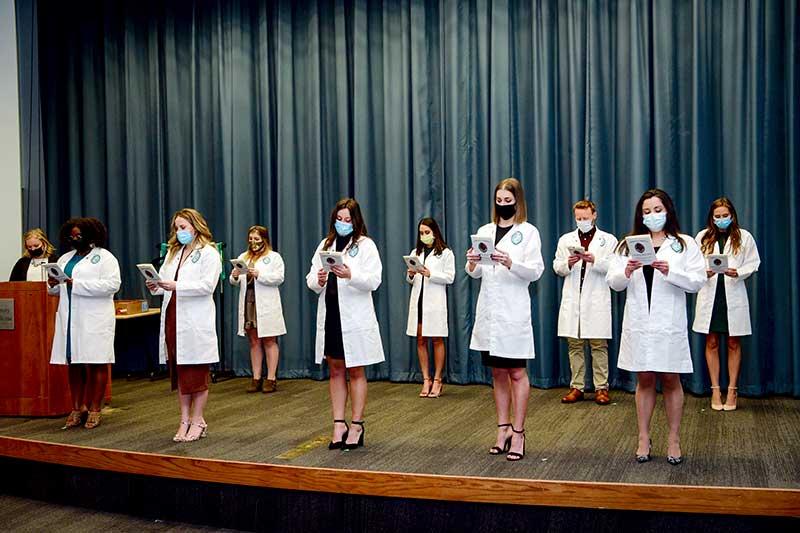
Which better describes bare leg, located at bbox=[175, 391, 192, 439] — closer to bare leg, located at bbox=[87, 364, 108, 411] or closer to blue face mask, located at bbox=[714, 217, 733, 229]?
bare leg, located at bbox=[87, 364, 108, 411]

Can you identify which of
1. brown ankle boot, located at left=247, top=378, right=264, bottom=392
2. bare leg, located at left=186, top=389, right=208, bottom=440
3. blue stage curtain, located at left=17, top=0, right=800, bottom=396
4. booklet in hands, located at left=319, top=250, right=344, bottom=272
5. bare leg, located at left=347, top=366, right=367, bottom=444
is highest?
blue stage curtain, located at left=17, top=0, right=800, bottom=396

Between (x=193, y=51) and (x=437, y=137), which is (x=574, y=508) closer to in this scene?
(x=437, y=137)

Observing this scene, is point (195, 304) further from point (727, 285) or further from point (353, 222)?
point (727, 285)

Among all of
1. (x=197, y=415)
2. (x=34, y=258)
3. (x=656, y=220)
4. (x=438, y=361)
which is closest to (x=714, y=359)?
(x=656, y=220)

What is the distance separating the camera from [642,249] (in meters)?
4.07

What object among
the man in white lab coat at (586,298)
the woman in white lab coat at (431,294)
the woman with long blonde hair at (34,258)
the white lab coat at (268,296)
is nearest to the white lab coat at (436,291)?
the woman in white lab coat at (431,294)

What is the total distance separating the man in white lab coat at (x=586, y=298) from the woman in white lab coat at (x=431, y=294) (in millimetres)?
939

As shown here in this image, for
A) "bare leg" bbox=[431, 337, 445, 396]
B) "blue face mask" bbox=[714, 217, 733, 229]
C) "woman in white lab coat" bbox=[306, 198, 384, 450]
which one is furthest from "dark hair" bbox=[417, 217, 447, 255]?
"blue face mask" bbox=[714, 217, 733, 229]

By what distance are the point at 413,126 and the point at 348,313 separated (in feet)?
11.7

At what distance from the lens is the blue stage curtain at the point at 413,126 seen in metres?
6.65

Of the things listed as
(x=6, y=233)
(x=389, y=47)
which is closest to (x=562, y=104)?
(x=389, y=47)

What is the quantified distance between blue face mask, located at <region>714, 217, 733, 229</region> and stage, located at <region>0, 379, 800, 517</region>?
4.36ft

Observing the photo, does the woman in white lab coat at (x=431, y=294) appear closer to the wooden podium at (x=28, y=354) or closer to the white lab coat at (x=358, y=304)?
the white lab coat at (x=358, y=304)

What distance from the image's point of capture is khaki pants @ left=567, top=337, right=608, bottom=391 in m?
6.35
